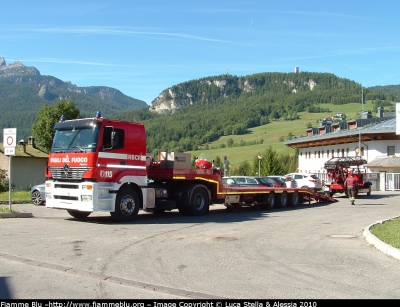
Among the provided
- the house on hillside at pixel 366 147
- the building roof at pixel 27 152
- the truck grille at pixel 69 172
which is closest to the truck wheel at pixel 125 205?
the truck grille at pixel 69 172

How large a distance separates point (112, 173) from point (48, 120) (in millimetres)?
38448

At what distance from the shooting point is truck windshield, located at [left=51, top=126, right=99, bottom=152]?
15.0 m

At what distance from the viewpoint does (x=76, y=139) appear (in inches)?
607

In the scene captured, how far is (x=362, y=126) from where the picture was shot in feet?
185

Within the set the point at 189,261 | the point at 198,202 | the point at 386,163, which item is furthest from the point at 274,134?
the point at 189,261

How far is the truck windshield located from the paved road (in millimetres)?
2363

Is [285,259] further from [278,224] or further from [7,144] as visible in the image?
[7,144]

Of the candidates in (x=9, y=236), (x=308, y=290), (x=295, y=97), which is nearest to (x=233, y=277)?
(x=308, y=290)

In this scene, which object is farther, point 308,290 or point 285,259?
point 285,259

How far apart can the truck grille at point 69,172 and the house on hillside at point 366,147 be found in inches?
1400

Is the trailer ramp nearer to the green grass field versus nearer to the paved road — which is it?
the paved road

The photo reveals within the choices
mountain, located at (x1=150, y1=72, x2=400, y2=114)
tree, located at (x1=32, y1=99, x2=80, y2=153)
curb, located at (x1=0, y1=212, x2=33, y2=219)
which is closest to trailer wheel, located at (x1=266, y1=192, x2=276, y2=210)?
curb, located at (x1=0, y1=212, x2=33, y2=219)

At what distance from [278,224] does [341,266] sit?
23.8ft

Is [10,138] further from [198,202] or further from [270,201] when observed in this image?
[270,201]
